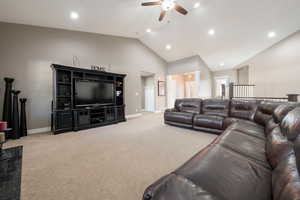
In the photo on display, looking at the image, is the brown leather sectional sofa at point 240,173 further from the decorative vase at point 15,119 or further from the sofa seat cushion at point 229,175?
the decorative vase at point 15,119

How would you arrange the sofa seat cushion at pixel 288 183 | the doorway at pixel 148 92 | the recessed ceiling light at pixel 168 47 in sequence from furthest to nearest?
the doorway at pixel 148 92 < the recessed ceiling light at pixel 168 47 < the sofa seat cushion at pixel 288 183

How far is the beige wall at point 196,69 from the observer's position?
22.5ft

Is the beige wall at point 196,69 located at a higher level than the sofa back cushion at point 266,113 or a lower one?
higher

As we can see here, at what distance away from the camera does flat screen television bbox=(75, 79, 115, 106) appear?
3.96m

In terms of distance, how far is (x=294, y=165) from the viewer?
81 cm

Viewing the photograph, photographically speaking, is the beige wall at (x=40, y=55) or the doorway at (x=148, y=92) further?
the doorway at (x=148, y=92)

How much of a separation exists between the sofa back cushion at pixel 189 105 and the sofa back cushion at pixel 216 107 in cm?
17

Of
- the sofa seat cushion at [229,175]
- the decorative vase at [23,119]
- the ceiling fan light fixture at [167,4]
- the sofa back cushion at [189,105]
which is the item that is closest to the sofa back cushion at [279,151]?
the sofa seat cushion at [229,175]

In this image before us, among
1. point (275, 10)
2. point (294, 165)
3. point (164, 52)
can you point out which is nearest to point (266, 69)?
point (275, 10)

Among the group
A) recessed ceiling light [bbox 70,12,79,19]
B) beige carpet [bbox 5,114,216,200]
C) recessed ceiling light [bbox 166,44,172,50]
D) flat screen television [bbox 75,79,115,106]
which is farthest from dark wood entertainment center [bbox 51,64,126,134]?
→ recessed ceiling light [bbox 166,44,172,50]

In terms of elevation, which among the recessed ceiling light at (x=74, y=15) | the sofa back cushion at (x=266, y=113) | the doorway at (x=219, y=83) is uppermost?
the recessed ceiling light at (x=74, y=15)

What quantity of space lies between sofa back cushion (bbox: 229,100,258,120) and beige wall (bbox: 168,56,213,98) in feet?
12.2

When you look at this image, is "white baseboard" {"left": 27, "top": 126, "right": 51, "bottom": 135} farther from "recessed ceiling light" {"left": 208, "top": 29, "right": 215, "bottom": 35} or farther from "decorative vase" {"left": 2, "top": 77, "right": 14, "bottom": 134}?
"recessed ceiling light" {"left": 208, "top": 29, "right": 215, "bottom": 35}

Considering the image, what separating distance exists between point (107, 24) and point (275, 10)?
5.43 meters
